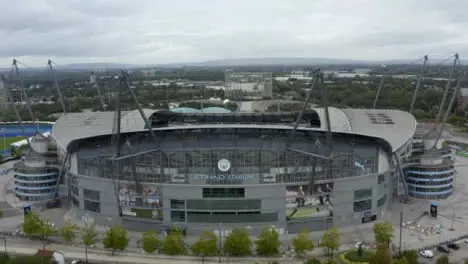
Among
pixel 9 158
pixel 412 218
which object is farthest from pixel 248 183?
pixel 9 158

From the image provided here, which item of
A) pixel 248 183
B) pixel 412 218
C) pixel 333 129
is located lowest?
pixel 412 218

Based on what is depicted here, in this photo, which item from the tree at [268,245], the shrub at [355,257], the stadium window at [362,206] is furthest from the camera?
the stadium window at [362,206]

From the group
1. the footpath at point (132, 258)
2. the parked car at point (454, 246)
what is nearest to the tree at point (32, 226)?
the footpath at point (132, 258)

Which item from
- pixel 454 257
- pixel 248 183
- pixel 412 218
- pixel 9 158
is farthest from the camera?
pixel 9 158

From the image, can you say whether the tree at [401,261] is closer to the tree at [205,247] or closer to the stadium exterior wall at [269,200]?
the stadium exterior wall at [269,200]

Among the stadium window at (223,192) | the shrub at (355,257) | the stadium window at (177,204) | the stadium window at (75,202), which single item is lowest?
the shrub at (355,257)

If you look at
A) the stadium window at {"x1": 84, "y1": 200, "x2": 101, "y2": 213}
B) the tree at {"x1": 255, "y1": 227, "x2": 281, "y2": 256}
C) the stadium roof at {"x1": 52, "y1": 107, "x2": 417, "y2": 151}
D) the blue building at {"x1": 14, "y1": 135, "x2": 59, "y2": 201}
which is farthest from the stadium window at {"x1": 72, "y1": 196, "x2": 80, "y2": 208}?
the tree at {"x1": 255, "y1": 227, "x2": 281, "y2": 256}

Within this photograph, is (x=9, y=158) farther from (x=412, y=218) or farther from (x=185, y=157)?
(x=412, y=218)
